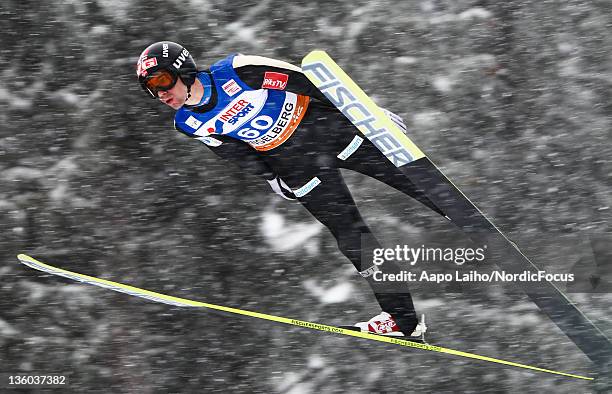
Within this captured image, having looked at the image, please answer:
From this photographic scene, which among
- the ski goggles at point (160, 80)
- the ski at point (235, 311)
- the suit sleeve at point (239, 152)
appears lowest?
the ski at point (235, 311)

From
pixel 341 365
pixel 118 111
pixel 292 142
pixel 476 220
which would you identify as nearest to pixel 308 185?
pixel 292 142

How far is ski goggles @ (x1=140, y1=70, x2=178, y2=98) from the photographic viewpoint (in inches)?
139

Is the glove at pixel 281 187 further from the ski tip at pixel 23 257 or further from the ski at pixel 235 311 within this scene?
the ski tip at pixel 23 257

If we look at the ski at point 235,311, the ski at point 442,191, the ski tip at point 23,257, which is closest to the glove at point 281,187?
the ski at point 442,191

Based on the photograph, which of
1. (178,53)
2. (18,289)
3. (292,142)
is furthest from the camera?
(18,289)

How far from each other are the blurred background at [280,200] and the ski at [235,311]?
0.39ft

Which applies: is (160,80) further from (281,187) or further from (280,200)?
(280,200)

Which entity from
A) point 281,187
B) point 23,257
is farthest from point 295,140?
point 23,257

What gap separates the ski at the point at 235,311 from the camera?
4090mm

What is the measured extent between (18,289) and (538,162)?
3401 mm

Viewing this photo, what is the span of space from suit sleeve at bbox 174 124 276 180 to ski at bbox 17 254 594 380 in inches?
34.3

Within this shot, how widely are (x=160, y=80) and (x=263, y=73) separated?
0.50 m

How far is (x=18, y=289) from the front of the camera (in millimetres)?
4668

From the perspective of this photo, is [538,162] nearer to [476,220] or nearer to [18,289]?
[476,220]
